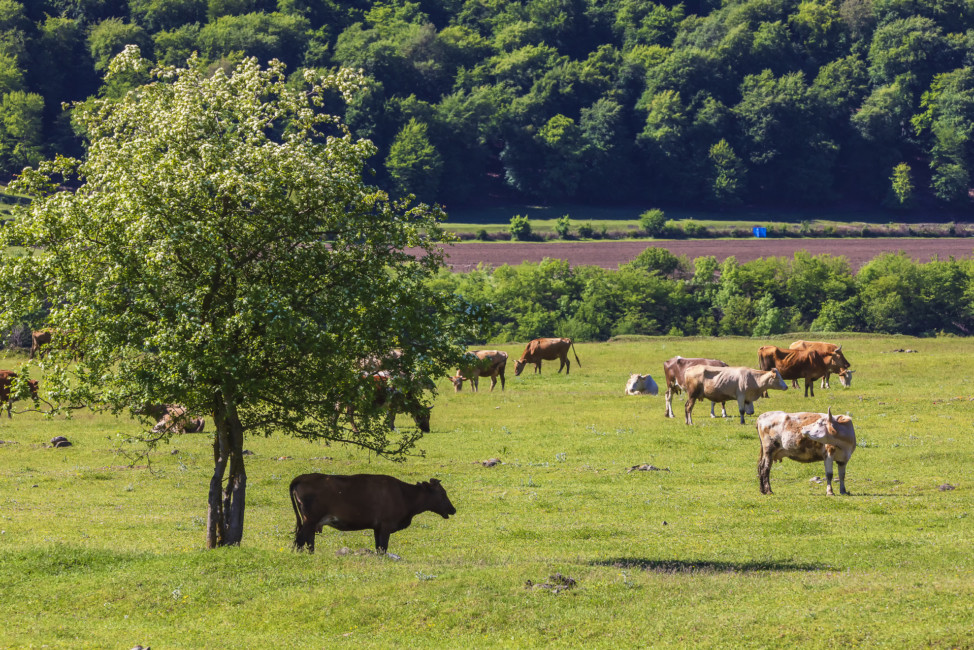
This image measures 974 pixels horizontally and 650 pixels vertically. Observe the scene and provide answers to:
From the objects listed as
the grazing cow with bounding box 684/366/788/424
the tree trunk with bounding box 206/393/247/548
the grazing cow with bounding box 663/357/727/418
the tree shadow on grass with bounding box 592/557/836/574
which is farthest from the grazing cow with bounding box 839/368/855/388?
the tree trunk with bounding box 206/393/247/548

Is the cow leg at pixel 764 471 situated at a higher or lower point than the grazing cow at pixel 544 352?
higher

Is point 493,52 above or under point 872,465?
above

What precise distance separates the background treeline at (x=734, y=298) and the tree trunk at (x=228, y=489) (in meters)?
62.1

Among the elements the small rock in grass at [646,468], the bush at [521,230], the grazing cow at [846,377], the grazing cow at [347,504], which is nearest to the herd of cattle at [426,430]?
the grazing cow at [347,504]

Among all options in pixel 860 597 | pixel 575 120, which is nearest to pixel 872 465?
pixel 860 597

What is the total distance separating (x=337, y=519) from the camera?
21.6 metres

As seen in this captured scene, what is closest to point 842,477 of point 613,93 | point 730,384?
point 730,384

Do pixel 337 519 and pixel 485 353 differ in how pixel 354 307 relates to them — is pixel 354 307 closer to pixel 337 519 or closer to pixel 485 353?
pixel 337 519

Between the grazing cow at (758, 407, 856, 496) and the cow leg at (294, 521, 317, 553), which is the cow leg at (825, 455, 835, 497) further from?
the cow leg at (294, 521, 317, 553)

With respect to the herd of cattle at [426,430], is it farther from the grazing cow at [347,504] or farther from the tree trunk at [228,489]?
the tree trunk at [228,489]

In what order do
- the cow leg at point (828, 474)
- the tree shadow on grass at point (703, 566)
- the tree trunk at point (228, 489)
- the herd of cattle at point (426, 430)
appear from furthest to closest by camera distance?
1. the cow leg at point (828, 474)
2. the tree trunk at point (228, 489)
3. the herd of cattle at point (426, 430)
4. the tree shadow on grass at point (703, 566)

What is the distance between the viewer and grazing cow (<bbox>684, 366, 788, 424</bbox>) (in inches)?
1634

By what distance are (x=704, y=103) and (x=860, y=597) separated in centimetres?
14553

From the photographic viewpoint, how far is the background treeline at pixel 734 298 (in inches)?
3415
